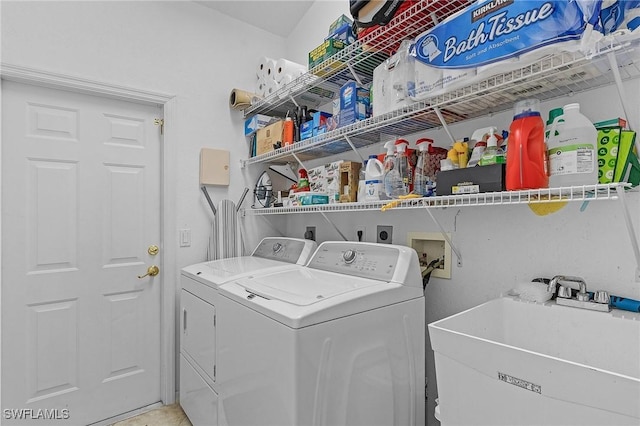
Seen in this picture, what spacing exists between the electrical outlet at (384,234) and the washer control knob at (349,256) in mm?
307

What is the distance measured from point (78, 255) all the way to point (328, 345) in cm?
184

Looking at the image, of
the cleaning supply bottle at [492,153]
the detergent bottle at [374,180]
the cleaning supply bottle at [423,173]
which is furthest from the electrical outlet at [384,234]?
the cleaning supply bottle at [492,153]

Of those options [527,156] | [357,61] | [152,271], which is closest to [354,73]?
[357,61]

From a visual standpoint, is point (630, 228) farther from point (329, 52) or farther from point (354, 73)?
point (329, 52)

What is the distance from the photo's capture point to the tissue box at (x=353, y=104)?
1671 millimetres

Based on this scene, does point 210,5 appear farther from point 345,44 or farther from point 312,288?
point 312,288

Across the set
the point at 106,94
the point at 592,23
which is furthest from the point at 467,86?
the point at 106,94

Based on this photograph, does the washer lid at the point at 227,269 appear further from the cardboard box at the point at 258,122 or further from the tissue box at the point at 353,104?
the cardboard box at the point at 258,122

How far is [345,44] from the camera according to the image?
1.78 m

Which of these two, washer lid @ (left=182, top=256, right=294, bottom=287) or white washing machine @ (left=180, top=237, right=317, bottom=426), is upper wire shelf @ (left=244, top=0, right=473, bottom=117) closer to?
white washing machine @ (left=180, top=237, right=317, bottom=426)

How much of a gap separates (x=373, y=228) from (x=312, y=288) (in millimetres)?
735

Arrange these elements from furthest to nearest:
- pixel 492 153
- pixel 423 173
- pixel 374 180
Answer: pixel 374 180
pixel 423 173
pixel 492 153

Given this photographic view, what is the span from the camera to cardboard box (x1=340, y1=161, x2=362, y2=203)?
1.84 m

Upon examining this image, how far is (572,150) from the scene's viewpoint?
972 millimetres
